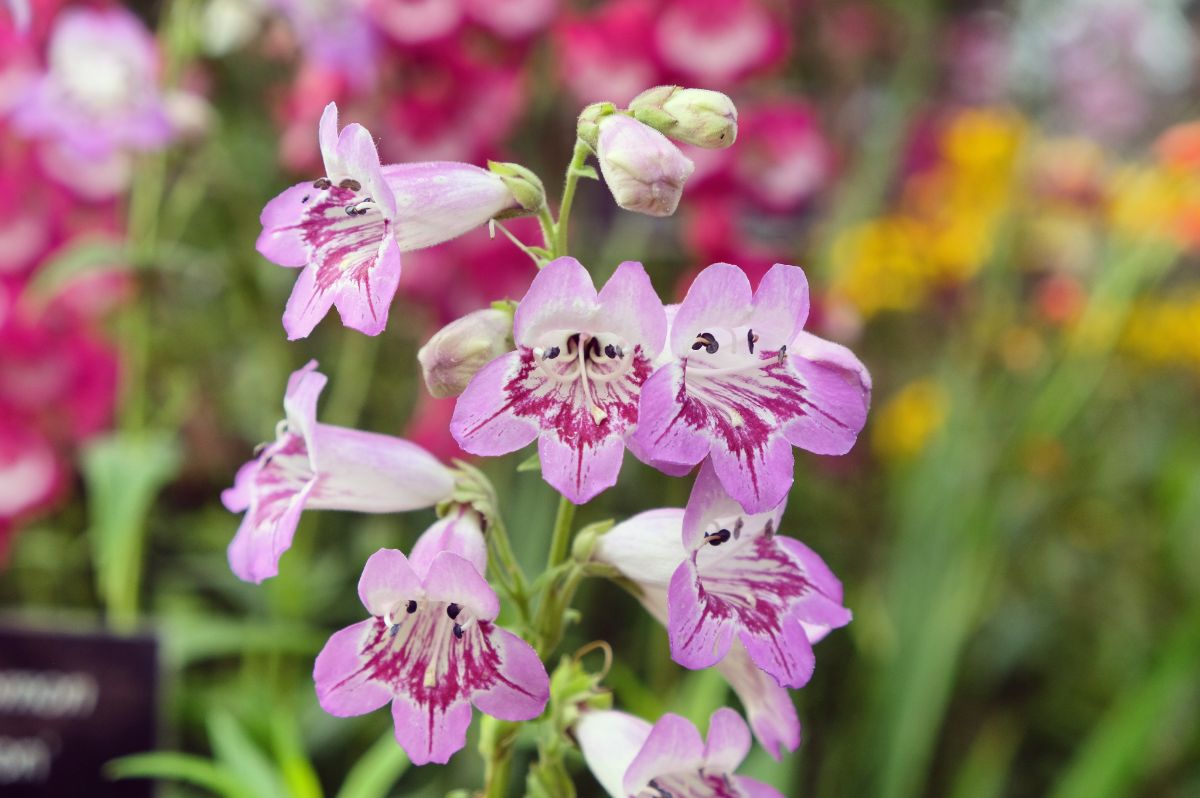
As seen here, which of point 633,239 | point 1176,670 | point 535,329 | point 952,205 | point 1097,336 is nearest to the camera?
point 535,329

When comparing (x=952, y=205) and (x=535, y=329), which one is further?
(x=952, y=205)

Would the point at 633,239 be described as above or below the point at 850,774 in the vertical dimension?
above

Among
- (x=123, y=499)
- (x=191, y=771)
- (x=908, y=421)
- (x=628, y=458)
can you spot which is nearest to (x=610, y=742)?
(x=191, y=771)

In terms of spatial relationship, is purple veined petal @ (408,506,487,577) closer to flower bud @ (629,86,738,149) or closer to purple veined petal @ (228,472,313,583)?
purple veined petal @ (228,472,313,583)

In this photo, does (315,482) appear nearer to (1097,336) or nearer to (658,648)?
(658,648)

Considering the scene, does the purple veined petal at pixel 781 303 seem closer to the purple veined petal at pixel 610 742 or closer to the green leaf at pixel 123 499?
the purple veined petal at pixel 610 742

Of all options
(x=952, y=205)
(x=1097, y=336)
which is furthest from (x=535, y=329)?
(x=952, y=205)

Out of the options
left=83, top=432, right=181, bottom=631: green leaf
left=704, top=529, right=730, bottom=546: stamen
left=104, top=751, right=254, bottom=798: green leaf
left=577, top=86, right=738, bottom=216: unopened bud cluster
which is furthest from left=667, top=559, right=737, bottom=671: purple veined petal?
left=83, top=432, right=181, bottom=631: green leaf

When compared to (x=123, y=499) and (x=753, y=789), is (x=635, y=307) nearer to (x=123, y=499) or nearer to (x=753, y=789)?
(x=753, y=789)

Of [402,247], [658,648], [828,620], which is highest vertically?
[402,247]
